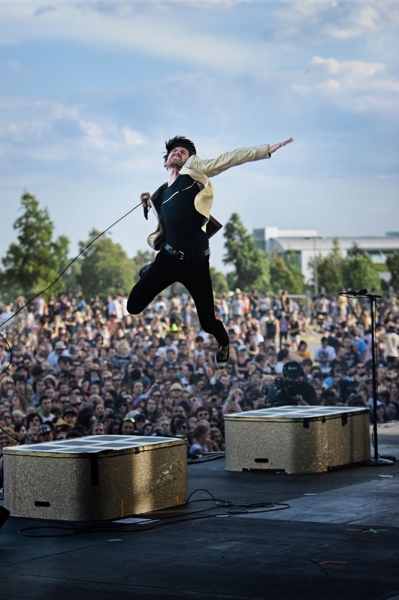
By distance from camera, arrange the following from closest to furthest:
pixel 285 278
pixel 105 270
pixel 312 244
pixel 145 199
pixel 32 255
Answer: pixel 145 199
pixel 32 255
pixel 105 270
pixel 285 278
pixel 312 244

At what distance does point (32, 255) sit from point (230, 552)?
1205 inches

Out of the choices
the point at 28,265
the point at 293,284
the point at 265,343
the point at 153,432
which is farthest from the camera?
the point at 293,284

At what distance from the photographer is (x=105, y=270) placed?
1640 inches

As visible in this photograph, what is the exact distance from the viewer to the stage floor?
5.20 m

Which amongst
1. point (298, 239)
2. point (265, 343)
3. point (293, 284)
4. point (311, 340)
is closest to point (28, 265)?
point (311, 340)

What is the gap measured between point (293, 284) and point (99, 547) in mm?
49425

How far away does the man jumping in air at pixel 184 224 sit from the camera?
6.45 m

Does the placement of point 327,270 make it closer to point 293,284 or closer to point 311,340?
point 293,284

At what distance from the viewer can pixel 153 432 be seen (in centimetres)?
1067

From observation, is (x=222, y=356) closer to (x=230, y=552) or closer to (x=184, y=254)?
(x=184, y=254)

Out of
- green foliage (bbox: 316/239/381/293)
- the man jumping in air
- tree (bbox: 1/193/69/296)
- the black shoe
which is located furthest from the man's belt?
green foliage (bbox: 316/239/381/293)

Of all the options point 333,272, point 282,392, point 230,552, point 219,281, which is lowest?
point 230,552

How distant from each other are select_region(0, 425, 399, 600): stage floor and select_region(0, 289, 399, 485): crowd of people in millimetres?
1680

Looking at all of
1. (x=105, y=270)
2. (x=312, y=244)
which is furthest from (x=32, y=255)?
(x=312, y=244)
